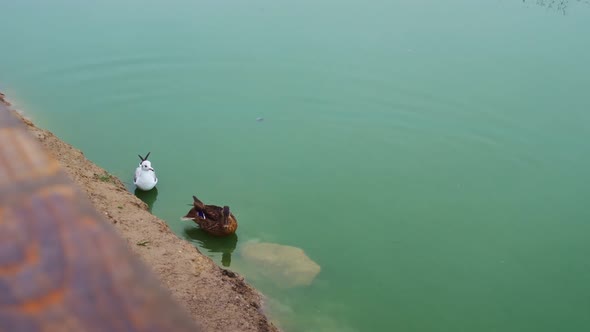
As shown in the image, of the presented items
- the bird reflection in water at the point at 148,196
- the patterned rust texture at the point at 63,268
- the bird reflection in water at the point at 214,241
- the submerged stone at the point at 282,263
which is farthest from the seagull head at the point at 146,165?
the patterned rust texture at the point at 63,268

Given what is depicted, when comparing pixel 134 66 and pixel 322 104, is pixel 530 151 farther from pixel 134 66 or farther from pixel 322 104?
pixel 134 66

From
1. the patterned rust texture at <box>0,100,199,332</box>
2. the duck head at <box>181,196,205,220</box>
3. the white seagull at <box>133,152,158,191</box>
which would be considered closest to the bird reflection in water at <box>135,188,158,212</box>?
the white seagull at <box>133,152,158,191</box>

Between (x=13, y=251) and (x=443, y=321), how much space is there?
391cm

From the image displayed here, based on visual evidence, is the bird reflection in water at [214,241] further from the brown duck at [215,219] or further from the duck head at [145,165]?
the duck head at [145,165]

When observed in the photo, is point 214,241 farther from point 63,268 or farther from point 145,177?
point 63,268

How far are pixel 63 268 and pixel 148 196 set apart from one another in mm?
4770

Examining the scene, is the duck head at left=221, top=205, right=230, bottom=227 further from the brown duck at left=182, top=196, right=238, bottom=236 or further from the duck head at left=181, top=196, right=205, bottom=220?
the duck head at left=181, top=196, right=205, bottom=220

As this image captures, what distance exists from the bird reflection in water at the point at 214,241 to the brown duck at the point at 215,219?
2.7 inches

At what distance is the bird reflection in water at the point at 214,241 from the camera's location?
15.1 ft

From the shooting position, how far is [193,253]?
4.11 meters

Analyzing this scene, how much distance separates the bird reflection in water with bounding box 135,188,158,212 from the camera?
5088 millimetres

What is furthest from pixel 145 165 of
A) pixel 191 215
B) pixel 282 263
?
pixel 282 263

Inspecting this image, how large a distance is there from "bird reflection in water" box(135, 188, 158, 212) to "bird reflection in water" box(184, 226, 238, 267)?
45cm

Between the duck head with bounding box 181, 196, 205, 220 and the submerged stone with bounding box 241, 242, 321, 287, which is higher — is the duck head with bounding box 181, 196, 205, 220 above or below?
above
